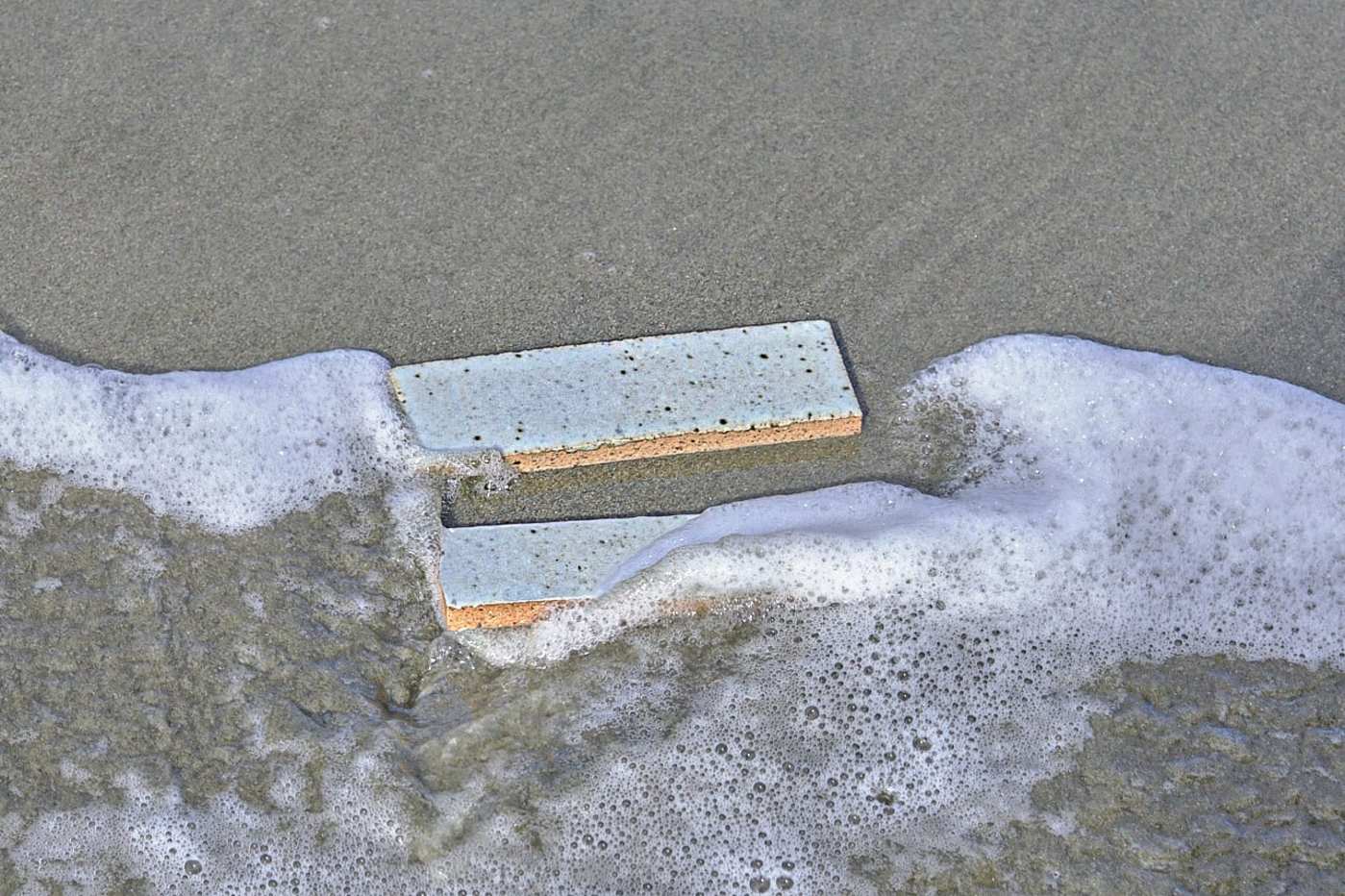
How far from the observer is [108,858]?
2301mm

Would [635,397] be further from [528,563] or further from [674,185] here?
[674,185]

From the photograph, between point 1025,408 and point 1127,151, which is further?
point 1127,151

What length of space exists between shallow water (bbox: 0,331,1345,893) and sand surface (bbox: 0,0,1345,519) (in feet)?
0.68

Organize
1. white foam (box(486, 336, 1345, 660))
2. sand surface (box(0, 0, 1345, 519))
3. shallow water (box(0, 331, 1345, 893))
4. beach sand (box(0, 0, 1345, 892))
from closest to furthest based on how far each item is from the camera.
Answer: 1. shallow water (box(0, 331, 1345, 893))
2. beach sand (box(0, 0, 1345, 892))
3. white foam (box(486, 336, 1345, 660))
4. sand surface (box(0, 0, 1345, 519))

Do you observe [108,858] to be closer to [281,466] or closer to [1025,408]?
[281,466]

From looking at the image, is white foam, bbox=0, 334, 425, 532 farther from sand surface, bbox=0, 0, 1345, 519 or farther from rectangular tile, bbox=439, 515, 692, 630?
rectangular tile, bbox=439, 515, 692, 630

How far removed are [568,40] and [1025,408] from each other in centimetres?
164

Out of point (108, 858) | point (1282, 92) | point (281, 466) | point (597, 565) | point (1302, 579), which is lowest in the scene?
point (108, 858)

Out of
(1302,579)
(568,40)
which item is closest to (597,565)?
(1302,579)

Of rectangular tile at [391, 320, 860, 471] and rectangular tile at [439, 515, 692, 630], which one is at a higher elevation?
rectangular tile at [391, 320, 860, 471]

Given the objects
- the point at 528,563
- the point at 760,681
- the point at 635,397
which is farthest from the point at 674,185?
the point at 760,681

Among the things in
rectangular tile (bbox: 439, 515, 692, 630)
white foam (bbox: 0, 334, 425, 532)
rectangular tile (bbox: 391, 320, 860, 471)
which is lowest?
white foam (bbox: 0, 334, 425, 532)

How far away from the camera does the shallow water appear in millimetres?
2350

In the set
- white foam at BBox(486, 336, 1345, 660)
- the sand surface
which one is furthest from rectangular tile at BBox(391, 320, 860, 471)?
white foam at BBox(486, 336, 1345, 660)
